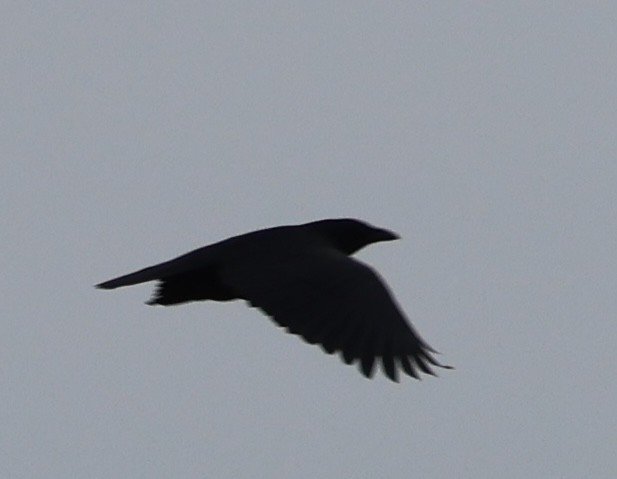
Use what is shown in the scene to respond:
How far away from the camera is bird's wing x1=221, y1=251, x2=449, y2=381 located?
14.0m

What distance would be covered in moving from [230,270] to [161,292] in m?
0.62

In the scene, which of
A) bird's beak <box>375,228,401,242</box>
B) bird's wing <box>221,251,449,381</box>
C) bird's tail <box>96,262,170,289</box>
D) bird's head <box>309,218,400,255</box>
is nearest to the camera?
bird's wing <box>221,251,449,381</box>

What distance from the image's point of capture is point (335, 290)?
14406 mm

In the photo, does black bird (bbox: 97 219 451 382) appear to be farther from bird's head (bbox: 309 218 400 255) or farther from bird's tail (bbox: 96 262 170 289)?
bird's head (bbox: 309 218 400 255)

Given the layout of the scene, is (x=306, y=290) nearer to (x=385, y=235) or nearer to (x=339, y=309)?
(x=339, y=309)

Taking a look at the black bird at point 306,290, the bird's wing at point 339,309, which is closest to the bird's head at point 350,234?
the black bird at point 306,290

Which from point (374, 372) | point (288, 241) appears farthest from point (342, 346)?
point (288, 241)

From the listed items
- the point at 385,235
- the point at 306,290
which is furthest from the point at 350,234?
the point at 306,290

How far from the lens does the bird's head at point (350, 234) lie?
625 inches

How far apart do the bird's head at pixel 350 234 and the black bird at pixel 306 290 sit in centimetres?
30

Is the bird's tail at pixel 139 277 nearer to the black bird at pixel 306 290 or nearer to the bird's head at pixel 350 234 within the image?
the black bird at pixel 306 290

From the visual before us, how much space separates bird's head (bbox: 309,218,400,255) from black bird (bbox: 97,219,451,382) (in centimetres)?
30

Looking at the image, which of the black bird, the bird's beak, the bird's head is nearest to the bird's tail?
the black bird

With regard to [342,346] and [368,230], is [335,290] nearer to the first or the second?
[342,346]
